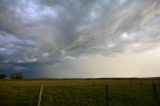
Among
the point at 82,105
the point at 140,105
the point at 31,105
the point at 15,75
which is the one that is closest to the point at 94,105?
the point at 82,105

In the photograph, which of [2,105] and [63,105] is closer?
[63,105]

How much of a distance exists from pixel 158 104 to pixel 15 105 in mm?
17271

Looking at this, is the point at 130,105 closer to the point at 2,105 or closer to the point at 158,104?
the point at 158,104

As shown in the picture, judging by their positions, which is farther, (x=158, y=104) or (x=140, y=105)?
(x=140, y=105)

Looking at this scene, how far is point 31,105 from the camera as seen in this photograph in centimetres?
2786

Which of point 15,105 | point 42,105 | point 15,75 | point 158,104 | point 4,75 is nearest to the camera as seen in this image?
point 158,104

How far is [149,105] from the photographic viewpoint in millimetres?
27953

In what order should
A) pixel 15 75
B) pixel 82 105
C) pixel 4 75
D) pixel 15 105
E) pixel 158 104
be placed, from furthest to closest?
1. pixel 4 75
2. pixel 15 75
3. pixel 15 105
4. pixel 82 105
5. pixel 158 104

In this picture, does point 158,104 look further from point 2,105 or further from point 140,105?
point 2,105

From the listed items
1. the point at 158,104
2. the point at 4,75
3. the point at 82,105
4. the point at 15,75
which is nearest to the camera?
the point at 158,104

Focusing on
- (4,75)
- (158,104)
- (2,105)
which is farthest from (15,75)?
(158,104)

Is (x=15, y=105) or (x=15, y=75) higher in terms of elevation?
(x=15, y=75)

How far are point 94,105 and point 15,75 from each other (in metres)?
149

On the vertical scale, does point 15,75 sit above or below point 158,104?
above
